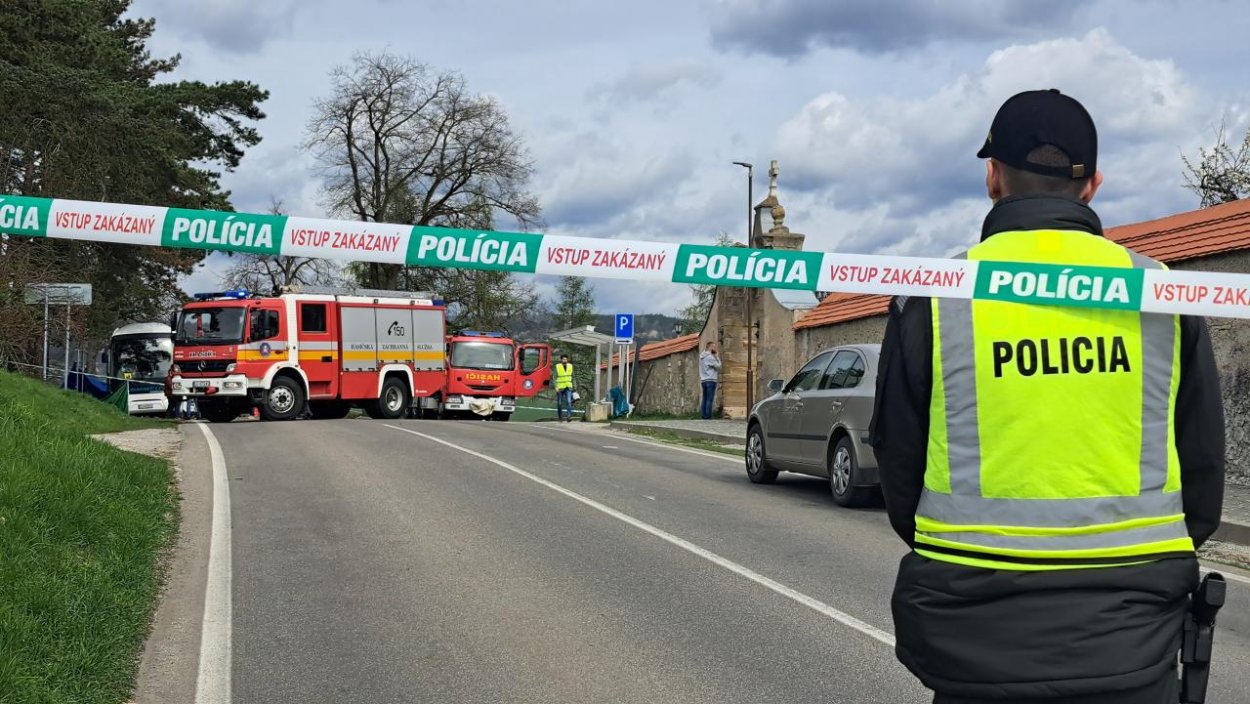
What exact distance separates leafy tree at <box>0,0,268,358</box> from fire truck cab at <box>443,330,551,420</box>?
8.08 meters

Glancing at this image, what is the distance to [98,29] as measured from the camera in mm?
30281

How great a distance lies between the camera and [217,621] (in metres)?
6.75

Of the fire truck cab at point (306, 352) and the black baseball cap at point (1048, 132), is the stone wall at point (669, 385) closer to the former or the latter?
the fire truck cab at point (306, 352)

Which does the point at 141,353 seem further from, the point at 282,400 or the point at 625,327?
the point at 625,327

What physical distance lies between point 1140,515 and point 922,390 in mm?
462

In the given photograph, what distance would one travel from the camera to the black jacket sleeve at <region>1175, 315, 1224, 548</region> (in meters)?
2.40

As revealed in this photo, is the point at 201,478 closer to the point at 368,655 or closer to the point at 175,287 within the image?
the point at 368,655

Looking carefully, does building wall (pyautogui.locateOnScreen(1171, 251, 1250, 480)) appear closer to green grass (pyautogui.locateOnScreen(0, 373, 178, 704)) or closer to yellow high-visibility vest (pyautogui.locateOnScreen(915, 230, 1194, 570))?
green grass (pyautogui.locateOnScreen(0, 373, 178, 704))

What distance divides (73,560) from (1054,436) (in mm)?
6590

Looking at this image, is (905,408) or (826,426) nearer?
(905,408)

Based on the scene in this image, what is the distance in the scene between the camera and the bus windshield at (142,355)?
36.1 metres

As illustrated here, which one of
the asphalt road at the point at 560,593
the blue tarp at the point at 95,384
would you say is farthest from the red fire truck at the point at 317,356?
the asphalt road at the point at 560,593

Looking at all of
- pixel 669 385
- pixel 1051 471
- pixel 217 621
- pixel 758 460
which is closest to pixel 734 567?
pixel 217 621

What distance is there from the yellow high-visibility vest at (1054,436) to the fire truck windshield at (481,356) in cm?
3228
